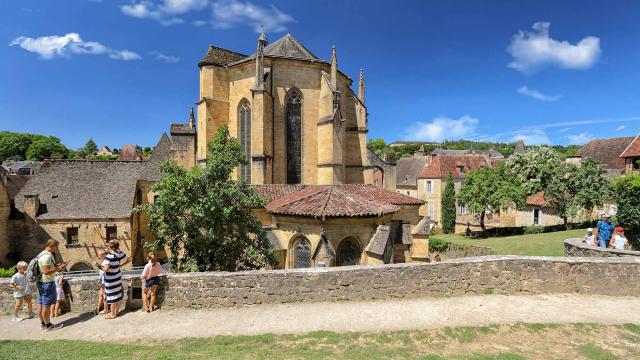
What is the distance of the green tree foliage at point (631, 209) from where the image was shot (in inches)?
652

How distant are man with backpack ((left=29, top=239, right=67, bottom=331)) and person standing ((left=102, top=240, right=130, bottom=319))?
3.13ft

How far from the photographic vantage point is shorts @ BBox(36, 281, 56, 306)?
24.0 ft

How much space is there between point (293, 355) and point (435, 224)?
3843cm

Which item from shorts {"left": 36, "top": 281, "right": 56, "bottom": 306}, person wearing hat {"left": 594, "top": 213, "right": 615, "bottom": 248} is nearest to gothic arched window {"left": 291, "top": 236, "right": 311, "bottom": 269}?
shorts {"left": 36, "top": 281, "right": 56, "bottom": 306}

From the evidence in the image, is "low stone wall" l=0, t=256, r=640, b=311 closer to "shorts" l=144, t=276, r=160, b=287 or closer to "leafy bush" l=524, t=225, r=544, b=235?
"shorts" l=144, t=276, r=160, b=287

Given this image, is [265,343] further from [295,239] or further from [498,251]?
[498,251]

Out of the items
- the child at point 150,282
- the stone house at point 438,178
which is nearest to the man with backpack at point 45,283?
the child at point 150,282

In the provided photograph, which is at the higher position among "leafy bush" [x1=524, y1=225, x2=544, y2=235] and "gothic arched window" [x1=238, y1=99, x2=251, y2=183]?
"gothic arched window" [x1=238, y1=99, x2=251, y2=183]

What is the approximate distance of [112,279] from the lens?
805cm

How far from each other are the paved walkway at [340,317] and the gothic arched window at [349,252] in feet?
15.3

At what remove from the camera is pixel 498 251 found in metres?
23.4

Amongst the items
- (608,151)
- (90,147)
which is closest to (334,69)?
(608,151)

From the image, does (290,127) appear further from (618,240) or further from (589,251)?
(618,240)

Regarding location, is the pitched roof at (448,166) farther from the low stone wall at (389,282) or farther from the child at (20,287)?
the child at (20,287)
